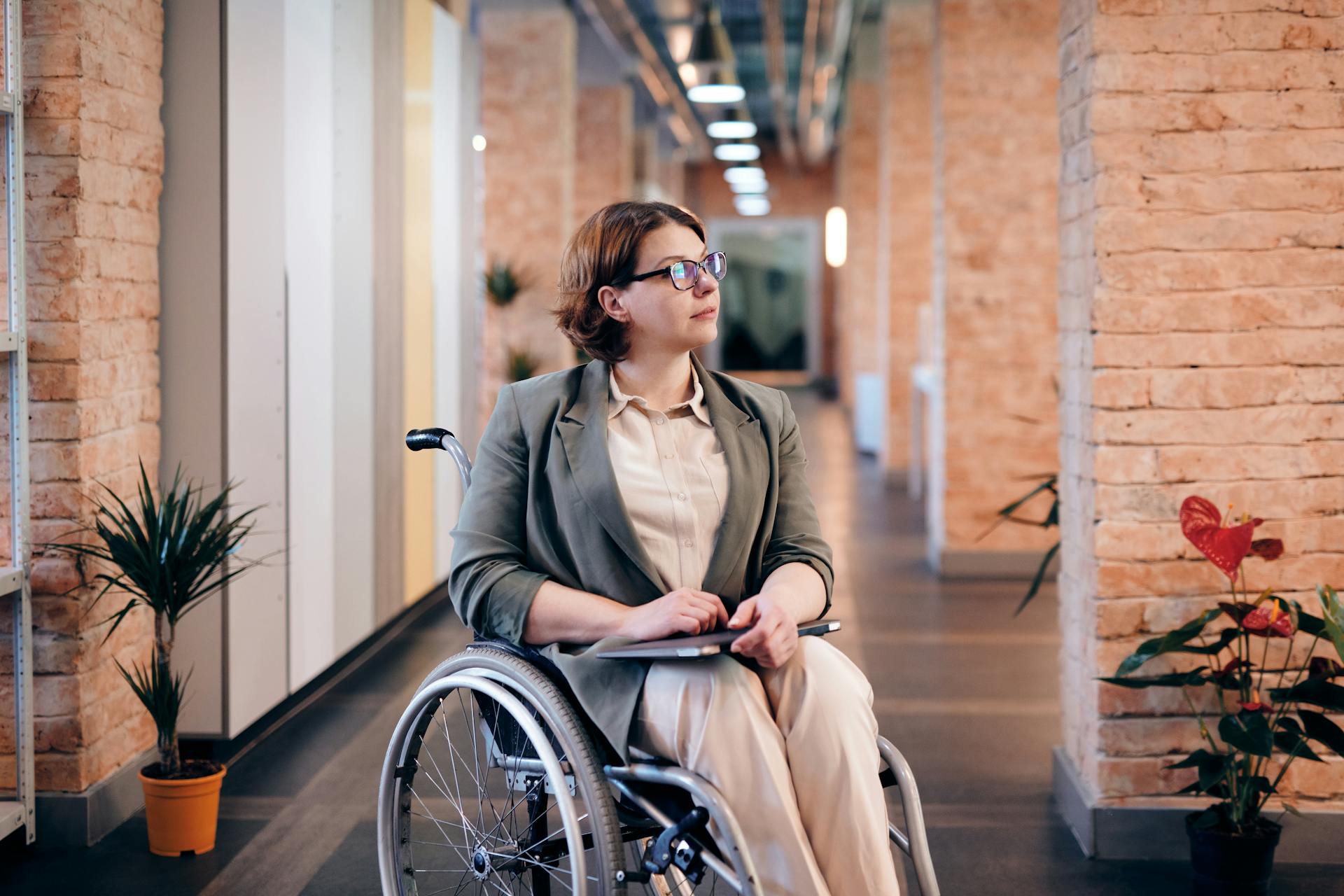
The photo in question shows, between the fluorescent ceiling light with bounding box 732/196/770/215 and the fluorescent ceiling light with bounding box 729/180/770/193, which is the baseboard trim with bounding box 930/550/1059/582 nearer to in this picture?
the fluorescent ceiling light with bounding box 729/180/770/193

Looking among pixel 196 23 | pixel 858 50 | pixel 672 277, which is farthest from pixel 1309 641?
pixel 858 50

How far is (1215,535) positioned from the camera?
108 inches

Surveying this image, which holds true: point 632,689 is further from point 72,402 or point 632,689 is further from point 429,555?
point 429,555

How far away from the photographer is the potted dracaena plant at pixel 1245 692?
2730 millimetres

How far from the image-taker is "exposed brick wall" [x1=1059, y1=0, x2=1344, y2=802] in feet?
9.71

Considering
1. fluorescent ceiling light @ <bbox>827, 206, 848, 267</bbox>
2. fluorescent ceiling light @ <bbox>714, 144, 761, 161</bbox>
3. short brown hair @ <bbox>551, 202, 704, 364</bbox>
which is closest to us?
short brown hair @ <bbox>551, 202, 704, 364</bbox>

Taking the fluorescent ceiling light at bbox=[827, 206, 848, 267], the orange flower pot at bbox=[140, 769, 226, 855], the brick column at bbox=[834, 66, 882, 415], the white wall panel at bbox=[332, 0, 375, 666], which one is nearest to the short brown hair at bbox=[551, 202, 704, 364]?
the orange flower pot at bbox=[140, 769, 226, 855]

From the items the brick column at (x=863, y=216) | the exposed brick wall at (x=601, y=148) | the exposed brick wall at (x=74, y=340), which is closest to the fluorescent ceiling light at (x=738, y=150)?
the brick column at (x=863, y=216)

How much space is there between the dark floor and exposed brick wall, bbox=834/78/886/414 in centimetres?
770

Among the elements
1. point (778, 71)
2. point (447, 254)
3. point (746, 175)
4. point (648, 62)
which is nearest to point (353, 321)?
point (447, 254)

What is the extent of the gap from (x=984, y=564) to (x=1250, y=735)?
404 cm

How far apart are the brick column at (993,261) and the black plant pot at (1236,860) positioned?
11.9ft

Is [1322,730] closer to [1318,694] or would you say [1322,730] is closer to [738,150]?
[1318,694]

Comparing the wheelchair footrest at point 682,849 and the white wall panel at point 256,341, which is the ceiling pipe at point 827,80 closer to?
the white wall panel at point 256,341
